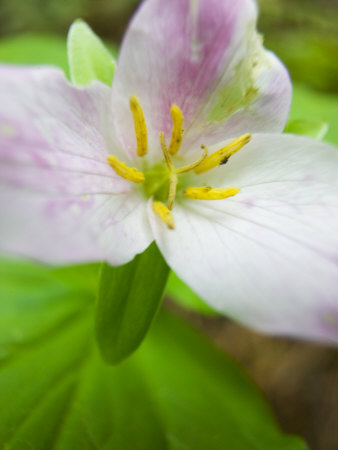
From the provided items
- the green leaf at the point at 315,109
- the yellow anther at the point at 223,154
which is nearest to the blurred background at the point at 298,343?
the green leaf at the point at 315,109

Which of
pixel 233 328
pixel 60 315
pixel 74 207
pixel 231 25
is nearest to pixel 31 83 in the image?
pixel 74 207

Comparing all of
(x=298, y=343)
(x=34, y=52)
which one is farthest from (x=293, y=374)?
(x=34, y=52)

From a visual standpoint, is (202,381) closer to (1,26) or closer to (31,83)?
(31,83)

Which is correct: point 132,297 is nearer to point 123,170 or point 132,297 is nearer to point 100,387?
point 123,170

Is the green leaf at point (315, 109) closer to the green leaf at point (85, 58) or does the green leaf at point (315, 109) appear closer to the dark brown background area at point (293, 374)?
the dark brown background area at point (293, 374)

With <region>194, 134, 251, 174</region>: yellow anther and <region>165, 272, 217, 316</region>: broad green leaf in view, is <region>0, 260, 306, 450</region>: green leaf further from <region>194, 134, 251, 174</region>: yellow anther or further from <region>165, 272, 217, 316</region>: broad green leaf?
<region>194, 134, 251, 174</region>: yellow anther

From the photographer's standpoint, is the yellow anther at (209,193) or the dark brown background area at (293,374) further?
the dark brown background area at (293,374)
